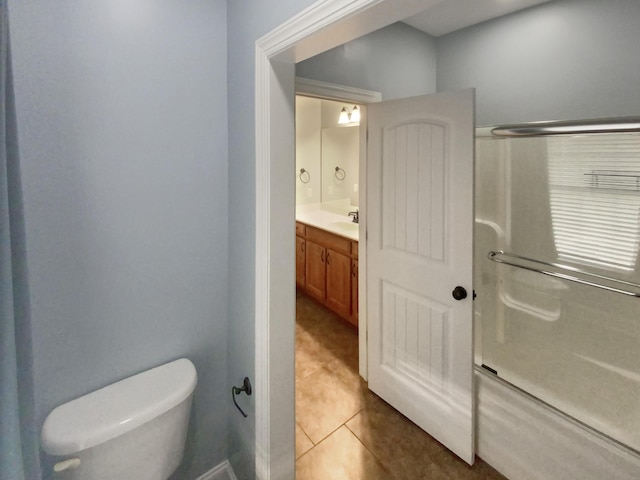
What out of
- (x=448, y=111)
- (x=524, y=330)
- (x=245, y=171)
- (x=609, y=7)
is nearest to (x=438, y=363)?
(x=524, y=330)

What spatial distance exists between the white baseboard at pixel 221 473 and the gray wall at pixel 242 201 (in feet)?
0.20

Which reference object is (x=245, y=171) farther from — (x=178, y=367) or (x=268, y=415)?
(x=268, y=415)

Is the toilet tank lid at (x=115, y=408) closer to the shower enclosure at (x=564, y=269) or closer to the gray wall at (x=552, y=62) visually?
the shower enclosure at (x=564, y=269)

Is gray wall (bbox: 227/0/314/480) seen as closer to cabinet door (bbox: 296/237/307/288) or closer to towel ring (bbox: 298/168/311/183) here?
cabinet door (bbox: 296/237/307/288)

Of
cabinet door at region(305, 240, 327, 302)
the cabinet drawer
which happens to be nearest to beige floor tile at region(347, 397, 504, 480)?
the cabinet drawer

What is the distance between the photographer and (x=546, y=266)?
1840 millimetres

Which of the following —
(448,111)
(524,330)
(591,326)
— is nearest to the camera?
(448,111)

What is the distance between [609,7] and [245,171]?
1.93m

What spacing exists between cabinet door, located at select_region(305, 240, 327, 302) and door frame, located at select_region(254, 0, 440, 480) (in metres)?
1.94

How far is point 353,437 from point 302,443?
29cm

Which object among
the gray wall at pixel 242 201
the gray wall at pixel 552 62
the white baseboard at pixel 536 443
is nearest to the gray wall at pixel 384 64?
the gray wall at pixel 552 62

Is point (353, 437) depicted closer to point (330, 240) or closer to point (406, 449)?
point (406, 449)

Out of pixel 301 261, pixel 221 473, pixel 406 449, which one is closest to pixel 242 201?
pixel 221 473

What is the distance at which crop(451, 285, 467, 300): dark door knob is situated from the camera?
156 cm
